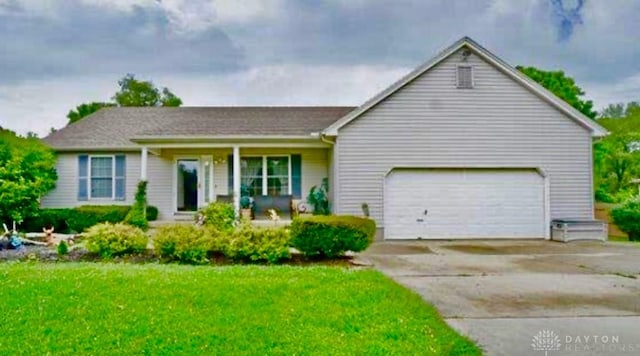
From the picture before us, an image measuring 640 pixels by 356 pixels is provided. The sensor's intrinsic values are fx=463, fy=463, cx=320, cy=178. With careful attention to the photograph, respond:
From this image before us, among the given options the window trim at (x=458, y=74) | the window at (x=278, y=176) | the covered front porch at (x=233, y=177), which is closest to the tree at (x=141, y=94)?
the covered front porch at (x=233, y=177)

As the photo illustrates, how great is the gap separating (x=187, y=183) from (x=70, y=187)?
176 inches

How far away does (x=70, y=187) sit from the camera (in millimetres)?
17812

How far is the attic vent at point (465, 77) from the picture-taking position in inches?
574

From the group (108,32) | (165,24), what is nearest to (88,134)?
(108,32)

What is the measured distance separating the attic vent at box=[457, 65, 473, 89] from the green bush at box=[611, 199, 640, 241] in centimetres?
785

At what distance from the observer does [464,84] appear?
47.9 feet

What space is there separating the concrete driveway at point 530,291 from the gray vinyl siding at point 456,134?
2.53 meters

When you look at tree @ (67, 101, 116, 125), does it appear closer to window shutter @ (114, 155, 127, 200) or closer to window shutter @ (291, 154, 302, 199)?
window shutter @ (114, 155, 127, 200)

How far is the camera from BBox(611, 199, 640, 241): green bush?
16.5m

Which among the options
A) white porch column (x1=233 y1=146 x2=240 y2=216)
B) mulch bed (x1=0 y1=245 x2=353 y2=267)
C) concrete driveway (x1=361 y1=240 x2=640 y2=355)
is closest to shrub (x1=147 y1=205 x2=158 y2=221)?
white porch column (x1=233 y1=146 x2=240 y2=216)

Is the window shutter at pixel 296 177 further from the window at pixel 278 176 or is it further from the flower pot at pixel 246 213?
the flower pot at pixel 246 213

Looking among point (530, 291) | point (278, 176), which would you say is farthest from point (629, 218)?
point (278, 176)

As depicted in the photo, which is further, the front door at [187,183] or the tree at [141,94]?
the tree at [141,94]

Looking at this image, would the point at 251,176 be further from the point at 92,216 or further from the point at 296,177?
the point at 92,216
